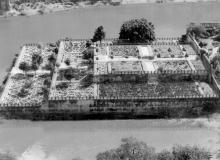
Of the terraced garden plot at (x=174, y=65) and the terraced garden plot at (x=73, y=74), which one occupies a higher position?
the terraced garden plot at (x=174, y=65)

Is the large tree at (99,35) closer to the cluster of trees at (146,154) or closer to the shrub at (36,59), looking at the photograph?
the shrub at (36,59)

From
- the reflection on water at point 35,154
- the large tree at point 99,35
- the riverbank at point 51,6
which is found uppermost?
the riverbank at point 51,6

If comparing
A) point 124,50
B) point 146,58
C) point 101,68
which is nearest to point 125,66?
point 101,68

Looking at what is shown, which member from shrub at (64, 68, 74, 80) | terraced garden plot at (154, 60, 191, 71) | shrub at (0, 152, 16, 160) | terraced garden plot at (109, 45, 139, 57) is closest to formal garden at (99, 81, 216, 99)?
terraced garden plot at (154, 60, 191, 71)

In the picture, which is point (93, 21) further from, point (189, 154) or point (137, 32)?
point (189, 154)

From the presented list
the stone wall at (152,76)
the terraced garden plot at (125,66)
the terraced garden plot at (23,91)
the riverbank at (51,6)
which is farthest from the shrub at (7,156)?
the riverbank at (51,6)

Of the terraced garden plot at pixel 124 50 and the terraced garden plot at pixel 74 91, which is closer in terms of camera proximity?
the terraced garden plot at pixel 74 91

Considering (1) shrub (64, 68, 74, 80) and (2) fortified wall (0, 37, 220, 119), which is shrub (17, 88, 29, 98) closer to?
(2) fortified wall (0, 37, 220, 119)
